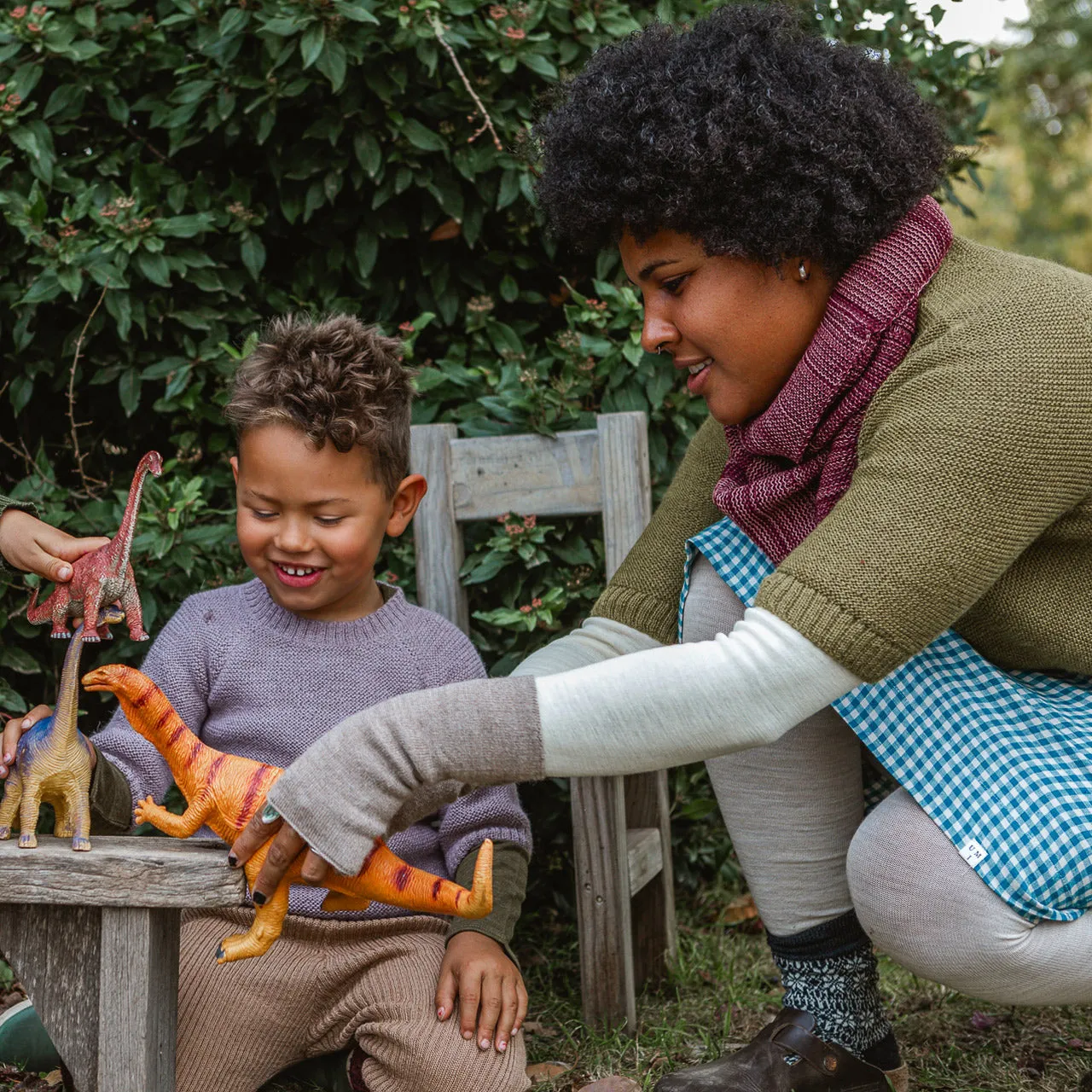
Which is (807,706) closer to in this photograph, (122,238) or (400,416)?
(400,416)

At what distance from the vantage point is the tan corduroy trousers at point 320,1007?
2061 millimetres

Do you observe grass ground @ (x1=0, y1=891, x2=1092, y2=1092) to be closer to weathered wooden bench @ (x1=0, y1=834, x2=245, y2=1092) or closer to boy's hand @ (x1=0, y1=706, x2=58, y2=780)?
weathered wooden bench @ (x1=0, y1=834, x2=245, y2=1092)

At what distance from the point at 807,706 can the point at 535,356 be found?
1557 millimetres

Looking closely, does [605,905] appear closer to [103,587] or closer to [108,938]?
[108,938]

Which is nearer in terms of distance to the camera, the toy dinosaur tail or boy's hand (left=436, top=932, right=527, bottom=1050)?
the toy dinosaur tail

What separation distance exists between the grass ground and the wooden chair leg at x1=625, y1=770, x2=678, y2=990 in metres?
0.05

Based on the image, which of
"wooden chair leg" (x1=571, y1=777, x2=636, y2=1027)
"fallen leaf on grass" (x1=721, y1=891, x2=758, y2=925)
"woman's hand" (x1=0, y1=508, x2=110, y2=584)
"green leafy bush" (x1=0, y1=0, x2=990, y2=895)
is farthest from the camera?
"fallen leaf on grass" (x1=721, y1=891, x2=758, y2=925)

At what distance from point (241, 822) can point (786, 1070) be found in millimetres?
905

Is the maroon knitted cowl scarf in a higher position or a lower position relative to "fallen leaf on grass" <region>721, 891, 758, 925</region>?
higher

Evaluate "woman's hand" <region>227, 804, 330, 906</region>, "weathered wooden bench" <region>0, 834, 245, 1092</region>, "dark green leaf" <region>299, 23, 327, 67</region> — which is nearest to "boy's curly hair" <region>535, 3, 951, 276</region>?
"dark green leaf" <region>299, 23, 327, 67</region>

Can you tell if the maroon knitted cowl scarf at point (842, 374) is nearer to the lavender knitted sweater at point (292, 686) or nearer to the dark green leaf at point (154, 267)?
the lavender knitted sweater at point (292, 686)

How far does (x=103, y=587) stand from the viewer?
178cm

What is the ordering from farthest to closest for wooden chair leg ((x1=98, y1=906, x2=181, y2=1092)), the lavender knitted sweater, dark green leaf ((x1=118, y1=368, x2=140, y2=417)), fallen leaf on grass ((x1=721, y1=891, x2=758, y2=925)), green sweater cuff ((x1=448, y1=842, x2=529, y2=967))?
fallen leaf on grass ((x1=721, y1=891, x2=758, y2=925)) < dark green leaf ((x1=118, y1=368, x2=140, y2=417)) < the lavender knitted sweater < green sweater cuff ((x1=448, y1=842, x2=529, y2=967)) < wooden chair leg ((x1=98, y1=906, x2=181, y2=1092))

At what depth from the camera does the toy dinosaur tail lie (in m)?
1.71
